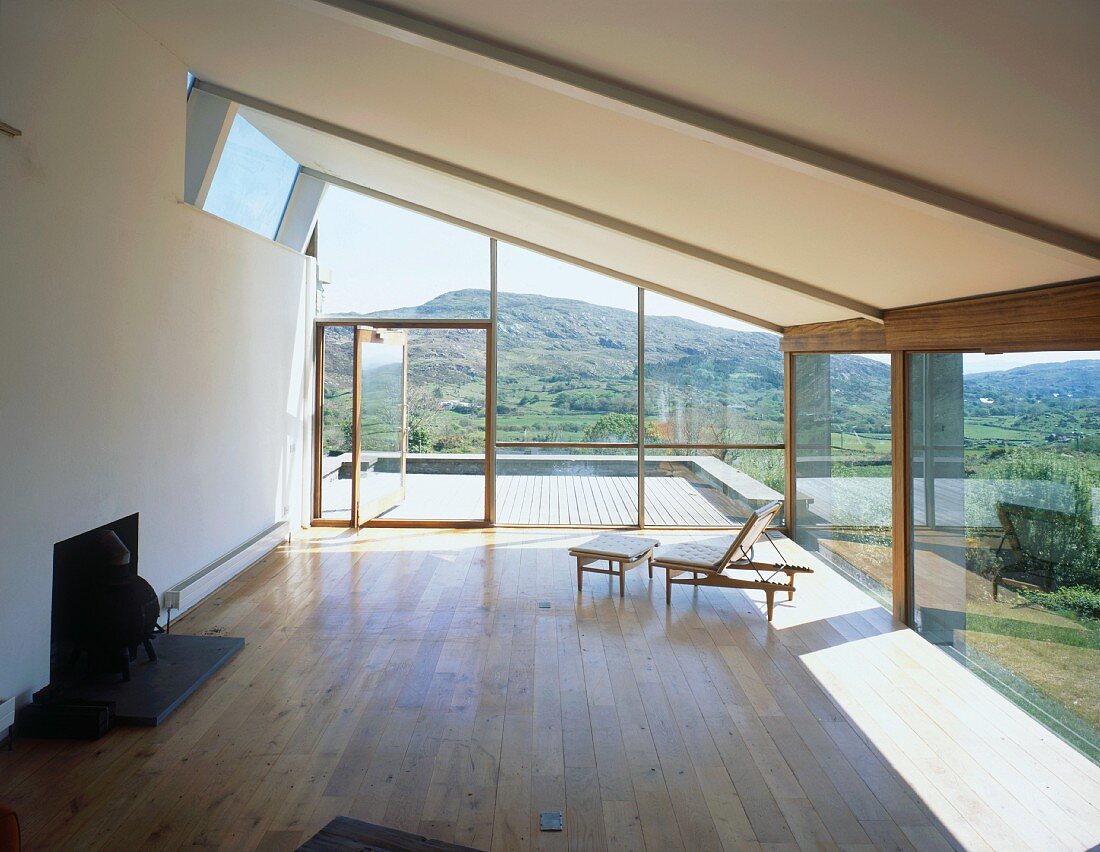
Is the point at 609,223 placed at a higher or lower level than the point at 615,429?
higher

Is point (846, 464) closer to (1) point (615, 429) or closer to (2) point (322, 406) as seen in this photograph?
(1) point (615, 429)

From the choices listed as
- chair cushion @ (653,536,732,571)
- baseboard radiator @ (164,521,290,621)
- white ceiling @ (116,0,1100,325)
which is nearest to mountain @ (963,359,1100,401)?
white ceiling @ (116,0,1100,325)

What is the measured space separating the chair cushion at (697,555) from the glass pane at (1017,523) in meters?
1.41

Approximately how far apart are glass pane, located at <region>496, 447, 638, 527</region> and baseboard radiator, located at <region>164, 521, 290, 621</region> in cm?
240

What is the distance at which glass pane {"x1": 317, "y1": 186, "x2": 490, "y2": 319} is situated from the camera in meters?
8.66

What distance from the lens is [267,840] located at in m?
2.81

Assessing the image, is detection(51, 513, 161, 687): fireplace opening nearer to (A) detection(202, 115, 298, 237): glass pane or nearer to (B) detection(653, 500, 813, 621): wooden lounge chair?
(A) detection(202, 115, 298, 237): glass pane

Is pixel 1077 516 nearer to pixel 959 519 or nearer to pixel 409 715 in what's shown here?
pixel 959 519

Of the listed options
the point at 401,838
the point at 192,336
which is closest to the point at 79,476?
the point at 192,336

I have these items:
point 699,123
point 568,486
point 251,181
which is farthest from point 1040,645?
point 251,181

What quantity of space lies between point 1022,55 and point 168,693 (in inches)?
171

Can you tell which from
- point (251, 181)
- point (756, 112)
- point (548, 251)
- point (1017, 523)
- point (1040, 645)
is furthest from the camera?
point (548, 251)

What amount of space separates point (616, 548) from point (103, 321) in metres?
3.98

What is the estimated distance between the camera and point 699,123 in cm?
289
